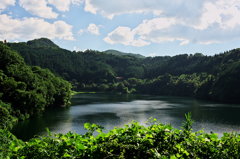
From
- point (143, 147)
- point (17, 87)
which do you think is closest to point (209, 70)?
point (17, 87)

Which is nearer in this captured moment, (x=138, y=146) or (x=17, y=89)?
(x=138, y=146)

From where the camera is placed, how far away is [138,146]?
437 centimetres

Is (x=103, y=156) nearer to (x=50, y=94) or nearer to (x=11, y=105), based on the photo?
(x=11, y=105)

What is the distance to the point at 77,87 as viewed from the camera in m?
187

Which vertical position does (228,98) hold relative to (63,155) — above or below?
below

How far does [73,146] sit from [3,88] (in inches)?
1544

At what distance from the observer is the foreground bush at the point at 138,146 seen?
13.9 ft

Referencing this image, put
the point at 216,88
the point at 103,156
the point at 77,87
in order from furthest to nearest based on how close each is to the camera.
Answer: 1. the point at 77,87
2. the point at 216,88
3. the point at 103,156

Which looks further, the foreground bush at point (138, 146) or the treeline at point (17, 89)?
the treeline at point (17, 89)

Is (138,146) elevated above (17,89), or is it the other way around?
(138,146)

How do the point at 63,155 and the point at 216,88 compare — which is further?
the point at 216,88

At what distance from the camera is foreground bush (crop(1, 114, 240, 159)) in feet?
13.9

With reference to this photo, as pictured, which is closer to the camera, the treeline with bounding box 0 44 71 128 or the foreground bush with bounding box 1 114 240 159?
the foreground bush with bounding box 1 114 240 159

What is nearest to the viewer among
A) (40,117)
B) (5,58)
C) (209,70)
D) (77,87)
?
(5,58)
